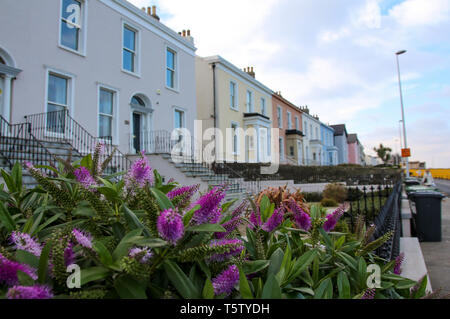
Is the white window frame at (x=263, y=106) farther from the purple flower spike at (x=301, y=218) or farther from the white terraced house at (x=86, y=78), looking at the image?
the purple flower spike at (x=301, y=218)

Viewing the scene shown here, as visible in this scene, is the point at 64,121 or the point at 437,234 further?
the point at 64,121

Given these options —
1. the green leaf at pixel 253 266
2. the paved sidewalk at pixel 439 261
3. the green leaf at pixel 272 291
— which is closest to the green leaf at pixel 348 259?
the green leaf at pixel 253 266

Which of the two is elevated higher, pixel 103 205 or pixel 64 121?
pixel 64 121

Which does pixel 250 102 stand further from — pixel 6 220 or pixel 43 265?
pixel 43 265

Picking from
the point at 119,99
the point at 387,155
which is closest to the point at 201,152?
the point at 119,99

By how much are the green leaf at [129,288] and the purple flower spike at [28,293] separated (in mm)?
143

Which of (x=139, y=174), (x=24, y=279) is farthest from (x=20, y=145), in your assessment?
(x=24, y=279)

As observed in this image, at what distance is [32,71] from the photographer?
9.69m

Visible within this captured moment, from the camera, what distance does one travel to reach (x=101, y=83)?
12.0 meters

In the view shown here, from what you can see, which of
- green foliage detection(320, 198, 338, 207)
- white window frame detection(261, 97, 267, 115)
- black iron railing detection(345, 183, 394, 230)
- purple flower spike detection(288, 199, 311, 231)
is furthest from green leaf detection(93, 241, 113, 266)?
white window frame detection(261, 97, 267, 115)

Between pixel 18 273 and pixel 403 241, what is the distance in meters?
5.49

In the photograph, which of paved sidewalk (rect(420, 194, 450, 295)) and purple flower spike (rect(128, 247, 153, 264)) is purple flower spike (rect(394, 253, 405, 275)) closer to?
purple flower spike (rect(128, 247, 153, 264))

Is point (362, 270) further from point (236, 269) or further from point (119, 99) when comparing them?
point (119, 99)

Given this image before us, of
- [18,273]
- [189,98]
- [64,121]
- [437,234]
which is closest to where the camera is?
[18,273]
